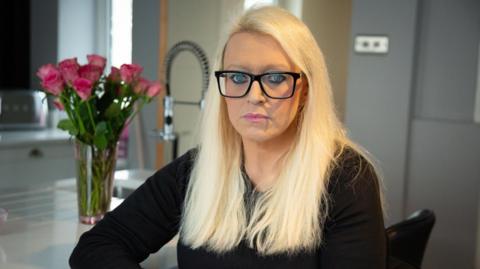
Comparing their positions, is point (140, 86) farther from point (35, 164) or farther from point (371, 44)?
point (35, 164)

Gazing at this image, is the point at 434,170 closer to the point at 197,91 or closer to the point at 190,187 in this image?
the point at 197,91

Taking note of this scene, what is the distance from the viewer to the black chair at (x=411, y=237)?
139 centimetres

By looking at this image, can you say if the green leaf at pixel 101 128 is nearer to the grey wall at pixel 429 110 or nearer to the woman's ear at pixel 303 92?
the woman's ear at pixel 303 92

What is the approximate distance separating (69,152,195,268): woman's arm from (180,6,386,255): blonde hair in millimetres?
54

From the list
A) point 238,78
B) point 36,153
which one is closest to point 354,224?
point 238,78

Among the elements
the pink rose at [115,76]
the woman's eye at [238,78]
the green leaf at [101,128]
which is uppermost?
the woman's eye at [238,78]

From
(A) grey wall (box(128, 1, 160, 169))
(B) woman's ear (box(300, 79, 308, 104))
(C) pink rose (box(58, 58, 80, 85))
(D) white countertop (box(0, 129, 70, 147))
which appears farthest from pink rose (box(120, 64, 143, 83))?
(A) grey wall (box(128, 1, 160, 169))

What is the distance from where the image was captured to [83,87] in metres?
1.43

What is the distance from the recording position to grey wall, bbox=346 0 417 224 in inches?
112

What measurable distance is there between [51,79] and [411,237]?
36.2 inches

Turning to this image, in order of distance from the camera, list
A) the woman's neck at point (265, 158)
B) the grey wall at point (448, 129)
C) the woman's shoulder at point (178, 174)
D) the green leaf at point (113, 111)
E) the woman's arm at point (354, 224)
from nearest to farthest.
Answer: the woman's arm at point (354, 224) → the woman's neck at point (265, 158) → the woman's shoulder at point (178, 174) → the green leaf at point (113, 111) → the grey wall at point (448, 129)

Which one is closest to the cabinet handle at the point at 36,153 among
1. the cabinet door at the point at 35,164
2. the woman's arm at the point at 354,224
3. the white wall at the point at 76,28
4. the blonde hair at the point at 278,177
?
the cabinet door at the point at 35,164

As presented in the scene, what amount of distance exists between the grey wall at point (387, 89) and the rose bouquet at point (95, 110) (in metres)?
1.61

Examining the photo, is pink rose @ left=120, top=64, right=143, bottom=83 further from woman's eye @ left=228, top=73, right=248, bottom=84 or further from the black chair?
the black chair
